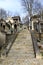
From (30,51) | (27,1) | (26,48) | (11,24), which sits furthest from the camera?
(27,1)

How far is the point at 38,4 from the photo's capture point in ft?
183

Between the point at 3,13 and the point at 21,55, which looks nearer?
the point at 21,55

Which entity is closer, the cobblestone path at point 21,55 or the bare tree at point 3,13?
the cobblestone path at point 21,55

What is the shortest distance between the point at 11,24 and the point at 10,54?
31884 mm

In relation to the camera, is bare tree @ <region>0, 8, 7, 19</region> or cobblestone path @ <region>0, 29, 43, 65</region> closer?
cobblestone path @ <region>0, 29, 43, 65</region>

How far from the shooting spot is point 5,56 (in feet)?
47.2

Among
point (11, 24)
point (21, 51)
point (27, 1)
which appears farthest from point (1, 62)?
point (27, 1)

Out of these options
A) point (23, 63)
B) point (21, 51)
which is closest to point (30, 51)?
point (21, 51)

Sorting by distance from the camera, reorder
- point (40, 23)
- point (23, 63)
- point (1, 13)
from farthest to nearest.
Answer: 1. point (1, 13)
2. point (40, 23)
3. point (23, 63)

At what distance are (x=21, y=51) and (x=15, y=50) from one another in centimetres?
71

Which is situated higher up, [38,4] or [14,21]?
[38,4]

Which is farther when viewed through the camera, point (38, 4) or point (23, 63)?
point (38, 4)

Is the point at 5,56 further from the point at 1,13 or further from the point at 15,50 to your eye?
the point at 1,13

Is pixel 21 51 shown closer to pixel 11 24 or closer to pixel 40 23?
pixel 40 23
